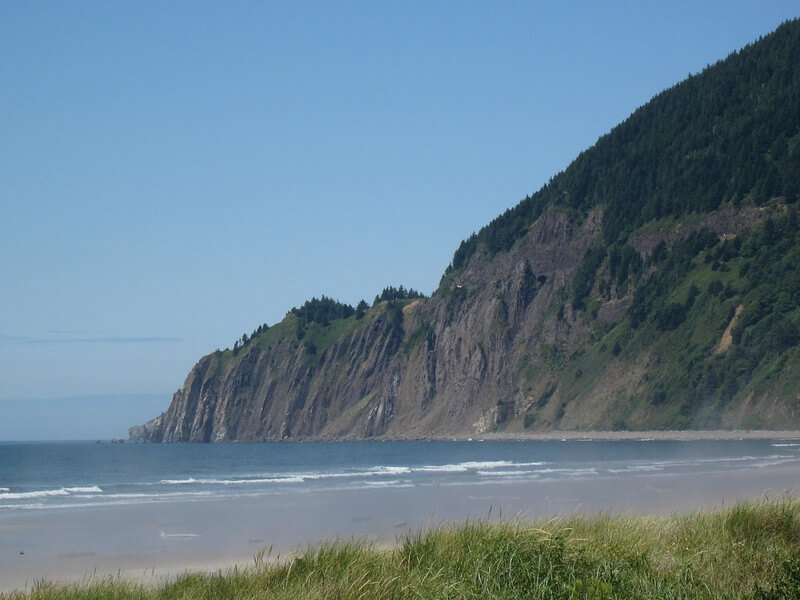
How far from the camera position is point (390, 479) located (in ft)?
163

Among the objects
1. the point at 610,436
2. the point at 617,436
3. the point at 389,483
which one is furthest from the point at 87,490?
the point at 610,436

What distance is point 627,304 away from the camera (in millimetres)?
136000

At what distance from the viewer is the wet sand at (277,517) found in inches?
752

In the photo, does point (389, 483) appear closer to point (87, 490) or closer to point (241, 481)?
point (241, 481)

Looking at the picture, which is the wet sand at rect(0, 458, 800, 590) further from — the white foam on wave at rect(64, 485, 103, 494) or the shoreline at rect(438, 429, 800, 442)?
the shoreline at rect(438, 429, 800, 442)

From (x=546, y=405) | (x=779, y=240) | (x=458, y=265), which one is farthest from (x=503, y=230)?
(x=779, y=240)

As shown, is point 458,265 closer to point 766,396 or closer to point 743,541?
point 766,396

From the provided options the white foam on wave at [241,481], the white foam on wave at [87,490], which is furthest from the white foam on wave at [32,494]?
the white foam on wave at [241,481]

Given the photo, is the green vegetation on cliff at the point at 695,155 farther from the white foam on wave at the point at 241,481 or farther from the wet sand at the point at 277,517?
the wet sand at the point at 277,517

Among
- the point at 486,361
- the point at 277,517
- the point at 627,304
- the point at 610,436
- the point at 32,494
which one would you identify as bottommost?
the point at 610,436

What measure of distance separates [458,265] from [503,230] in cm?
1409

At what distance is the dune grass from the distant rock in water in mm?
92897

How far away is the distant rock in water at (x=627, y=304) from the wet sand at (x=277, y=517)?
7059 cm

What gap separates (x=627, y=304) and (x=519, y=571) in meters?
128
